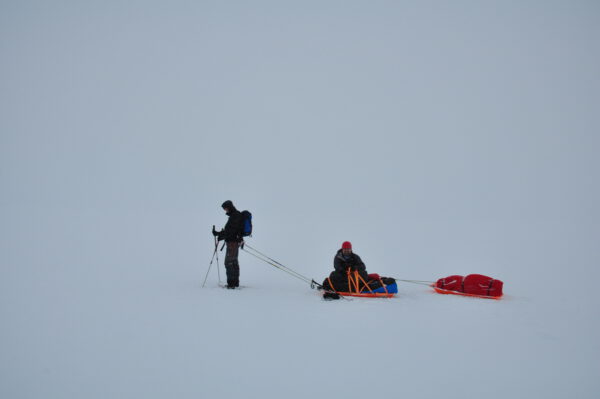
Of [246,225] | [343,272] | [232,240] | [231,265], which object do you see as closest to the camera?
[343,272]

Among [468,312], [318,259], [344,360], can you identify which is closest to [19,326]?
[344,360]

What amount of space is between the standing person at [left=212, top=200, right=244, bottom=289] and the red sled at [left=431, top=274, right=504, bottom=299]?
4591 mm

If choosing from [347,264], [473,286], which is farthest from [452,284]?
[347,264]

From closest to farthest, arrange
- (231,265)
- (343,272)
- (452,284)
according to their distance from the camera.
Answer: (343,272) < (452,284) < (231,265)

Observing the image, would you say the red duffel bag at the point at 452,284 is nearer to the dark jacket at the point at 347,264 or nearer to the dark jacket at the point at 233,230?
the dark jacket at the point at 347,264

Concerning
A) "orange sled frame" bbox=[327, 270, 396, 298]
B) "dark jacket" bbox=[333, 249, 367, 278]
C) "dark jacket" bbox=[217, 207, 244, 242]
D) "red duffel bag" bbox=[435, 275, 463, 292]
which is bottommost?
"orange sled frame" bbox=[327, 270, 396, 298]

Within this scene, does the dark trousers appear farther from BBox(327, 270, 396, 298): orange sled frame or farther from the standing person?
BBox(327, 270, 396, 298): orange sled frame

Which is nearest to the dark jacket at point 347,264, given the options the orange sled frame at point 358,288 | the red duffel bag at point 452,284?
the orange sled frame at point 358,288

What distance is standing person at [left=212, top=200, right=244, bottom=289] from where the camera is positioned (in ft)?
30.5

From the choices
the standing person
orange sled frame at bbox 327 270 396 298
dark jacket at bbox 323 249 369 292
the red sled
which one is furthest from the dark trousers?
the red sled

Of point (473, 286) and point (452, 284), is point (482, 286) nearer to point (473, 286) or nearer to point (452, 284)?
point (473, 286)

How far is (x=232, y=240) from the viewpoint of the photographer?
30.9 feet

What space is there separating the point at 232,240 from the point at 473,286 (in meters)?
5.33

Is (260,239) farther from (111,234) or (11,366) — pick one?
(11,366)
